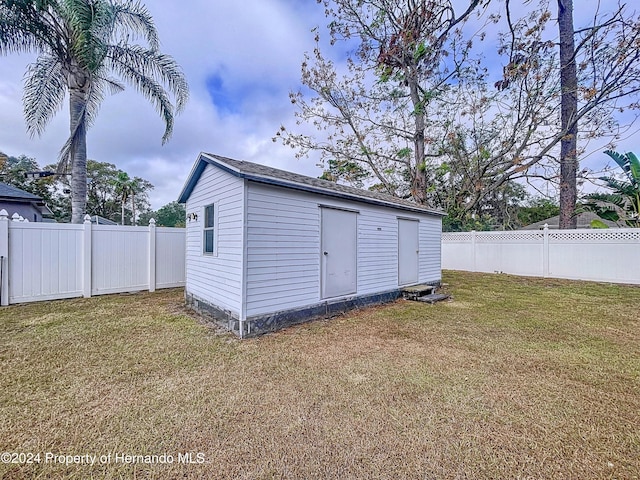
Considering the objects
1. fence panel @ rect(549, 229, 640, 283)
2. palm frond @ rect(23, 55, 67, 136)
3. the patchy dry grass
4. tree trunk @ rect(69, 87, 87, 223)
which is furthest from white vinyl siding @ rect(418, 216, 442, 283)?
palm frond @ rect(23, 55, 67, 136)

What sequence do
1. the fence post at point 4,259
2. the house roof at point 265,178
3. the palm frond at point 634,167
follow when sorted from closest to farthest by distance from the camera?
the house roof at point 265,178 < the fence post at point 4,259 < the palm frond at point 634,167

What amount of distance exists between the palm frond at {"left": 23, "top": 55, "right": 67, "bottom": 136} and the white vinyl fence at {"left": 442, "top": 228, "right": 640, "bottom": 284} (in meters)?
15.7

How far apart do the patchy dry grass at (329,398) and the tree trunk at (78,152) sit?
4112 mm

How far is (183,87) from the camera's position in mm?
9039

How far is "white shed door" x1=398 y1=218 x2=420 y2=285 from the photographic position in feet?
24.5

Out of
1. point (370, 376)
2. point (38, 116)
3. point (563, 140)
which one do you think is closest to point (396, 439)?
point (370, 376)

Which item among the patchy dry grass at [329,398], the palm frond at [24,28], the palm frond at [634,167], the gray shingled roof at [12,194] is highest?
the palm frond at [24,28]

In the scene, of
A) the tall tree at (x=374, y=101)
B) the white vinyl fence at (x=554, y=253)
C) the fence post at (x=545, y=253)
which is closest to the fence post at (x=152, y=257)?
the tall tree at (x=374, y=101)

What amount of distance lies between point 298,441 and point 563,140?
43.7 feet

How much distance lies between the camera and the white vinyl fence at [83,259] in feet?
19.5

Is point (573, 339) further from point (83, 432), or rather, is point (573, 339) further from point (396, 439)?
point (83, 432)

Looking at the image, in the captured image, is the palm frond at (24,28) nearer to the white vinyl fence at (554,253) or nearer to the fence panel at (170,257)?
the fence panel at (170,257)

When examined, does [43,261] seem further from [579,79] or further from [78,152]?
[579,79]

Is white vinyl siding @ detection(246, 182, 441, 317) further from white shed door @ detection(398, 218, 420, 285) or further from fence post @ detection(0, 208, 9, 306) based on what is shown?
fence post @ detection(0, 208, 9, 306)
